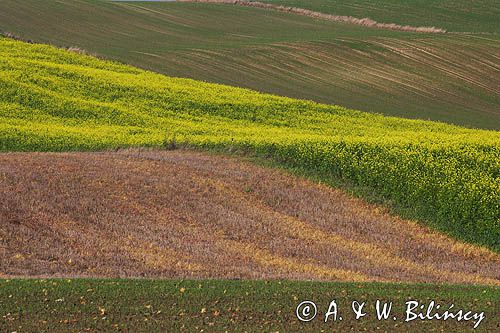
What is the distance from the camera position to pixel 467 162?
3219cm

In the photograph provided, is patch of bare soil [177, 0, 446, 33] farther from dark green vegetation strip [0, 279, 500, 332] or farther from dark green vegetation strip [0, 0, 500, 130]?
dark green vegetation strip [0, 279, 500, 332]

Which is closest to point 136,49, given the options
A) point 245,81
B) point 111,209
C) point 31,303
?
point 245,81

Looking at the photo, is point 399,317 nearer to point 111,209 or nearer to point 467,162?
point 111,209

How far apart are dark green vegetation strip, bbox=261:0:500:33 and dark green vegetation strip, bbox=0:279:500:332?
220 feet

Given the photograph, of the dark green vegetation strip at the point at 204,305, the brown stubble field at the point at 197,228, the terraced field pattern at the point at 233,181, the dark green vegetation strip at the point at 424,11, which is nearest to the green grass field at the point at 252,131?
the terraced field pattern at the point at 233,181

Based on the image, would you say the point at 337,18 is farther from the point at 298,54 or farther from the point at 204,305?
the point at 204,305

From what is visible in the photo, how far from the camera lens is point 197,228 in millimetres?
24547

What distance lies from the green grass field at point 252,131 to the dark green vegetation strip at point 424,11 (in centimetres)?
4155

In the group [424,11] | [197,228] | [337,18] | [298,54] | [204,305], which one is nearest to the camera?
[204,305]

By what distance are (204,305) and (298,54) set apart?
43676mm

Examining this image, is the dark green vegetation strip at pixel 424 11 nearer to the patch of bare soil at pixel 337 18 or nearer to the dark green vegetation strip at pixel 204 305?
the patch of bare soil at pixel 337 18

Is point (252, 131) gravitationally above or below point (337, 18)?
above

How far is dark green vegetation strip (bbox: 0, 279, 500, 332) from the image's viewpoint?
15.1 m

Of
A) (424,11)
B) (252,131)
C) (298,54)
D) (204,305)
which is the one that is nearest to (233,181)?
(252,131)
